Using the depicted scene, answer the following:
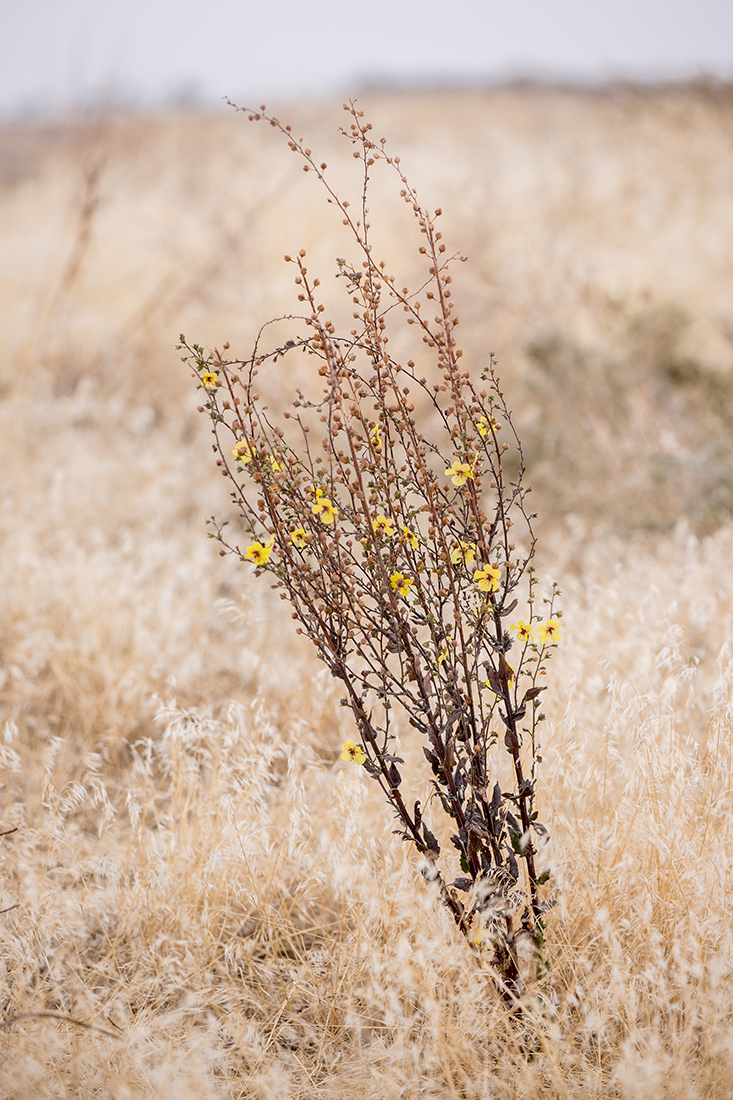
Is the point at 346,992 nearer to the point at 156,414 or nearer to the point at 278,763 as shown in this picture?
the point at 278,763

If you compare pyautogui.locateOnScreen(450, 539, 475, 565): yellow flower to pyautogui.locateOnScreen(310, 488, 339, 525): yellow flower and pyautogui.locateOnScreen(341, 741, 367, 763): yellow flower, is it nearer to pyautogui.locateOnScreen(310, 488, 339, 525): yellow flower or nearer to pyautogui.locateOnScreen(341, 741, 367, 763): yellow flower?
pyautogui.locateOnScreen(310, 488, 339, 525): yellow flower

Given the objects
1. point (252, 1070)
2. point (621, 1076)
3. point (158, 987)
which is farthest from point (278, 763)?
point (621, 1076)

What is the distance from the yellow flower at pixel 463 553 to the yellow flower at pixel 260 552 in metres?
0.37

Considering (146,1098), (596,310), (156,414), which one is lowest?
(146,1098)

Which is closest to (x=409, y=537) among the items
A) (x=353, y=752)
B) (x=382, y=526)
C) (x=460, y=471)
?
(x=382, y=526)

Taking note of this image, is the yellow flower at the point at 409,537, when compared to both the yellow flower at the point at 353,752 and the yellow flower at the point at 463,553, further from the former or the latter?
the yellow flower at the point at 353,752

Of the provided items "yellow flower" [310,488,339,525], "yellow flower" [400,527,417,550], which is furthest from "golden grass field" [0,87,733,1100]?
"yellow flower" [310,488,339,525]

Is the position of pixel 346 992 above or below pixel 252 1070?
above

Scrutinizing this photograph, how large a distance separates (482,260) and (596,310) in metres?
1.27

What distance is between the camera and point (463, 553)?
59.2 inches

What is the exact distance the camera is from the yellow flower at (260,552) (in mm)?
1378

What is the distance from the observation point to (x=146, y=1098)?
141 centimetres

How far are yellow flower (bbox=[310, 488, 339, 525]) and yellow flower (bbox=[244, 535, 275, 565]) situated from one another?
0.34 feet

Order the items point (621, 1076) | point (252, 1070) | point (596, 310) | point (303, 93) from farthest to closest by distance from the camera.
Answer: point (303, 93) < point (596, 310) < point (252, 1070) < point (621, 1076)
